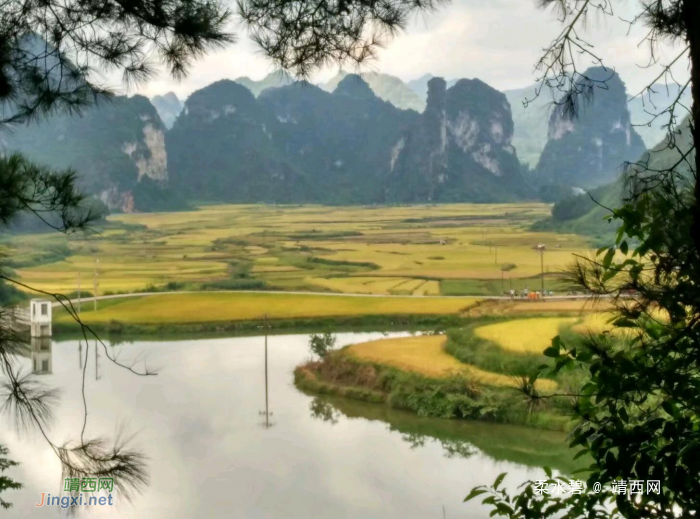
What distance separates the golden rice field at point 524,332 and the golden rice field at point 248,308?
172cm

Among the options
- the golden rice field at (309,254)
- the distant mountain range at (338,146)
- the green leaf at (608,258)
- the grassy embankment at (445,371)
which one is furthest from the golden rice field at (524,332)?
the distant mountain range at (338,146)

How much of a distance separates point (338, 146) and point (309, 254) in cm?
1247

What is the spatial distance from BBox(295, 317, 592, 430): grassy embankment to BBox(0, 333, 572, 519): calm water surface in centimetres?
Answer: 15

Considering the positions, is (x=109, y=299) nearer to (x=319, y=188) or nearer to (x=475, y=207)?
(x=475, y=207)

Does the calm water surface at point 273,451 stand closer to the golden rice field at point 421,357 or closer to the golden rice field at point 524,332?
the golden rice field at point 421,357

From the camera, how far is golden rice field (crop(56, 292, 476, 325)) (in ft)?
31.4

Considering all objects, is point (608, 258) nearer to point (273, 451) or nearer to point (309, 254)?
point (273, 451)

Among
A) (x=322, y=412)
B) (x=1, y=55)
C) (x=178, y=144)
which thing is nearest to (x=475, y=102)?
(x=178, y=144)

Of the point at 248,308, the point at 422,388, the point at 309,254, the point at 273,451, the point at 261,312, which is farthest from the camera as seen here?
the point at 309,254

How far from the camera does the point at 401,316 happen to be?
9.92 metres

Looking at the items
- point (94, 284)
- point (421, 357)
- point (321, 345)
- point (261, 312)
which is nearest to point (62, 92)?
point (421, 357)

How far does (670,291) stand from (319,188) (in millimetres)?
21083

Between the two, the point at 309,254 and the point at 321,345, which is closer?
the point at 321,345

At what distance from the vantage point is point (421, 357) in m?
7.03
